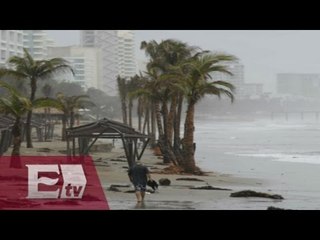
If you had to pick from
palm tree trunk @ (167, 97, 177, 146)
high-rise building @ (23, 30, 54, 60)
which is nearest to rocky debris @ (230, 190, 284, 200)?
palm tree trunk @ (167, 97, 177, 146)

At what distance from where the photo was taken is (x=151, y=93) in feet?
24.4

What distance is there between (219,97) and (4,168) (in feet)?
9.73

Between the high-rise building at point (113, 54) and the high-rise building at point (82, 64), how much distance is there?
9 cm

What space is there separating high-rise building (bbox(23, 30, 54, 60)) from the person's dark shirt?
1.85 meters

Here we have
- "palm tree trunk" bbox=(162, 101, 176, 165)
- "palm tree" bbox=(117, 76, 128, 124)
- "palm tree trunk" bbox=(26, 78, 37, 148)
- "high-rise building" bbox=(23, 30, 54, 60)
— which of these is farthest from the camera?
"palm tree trunk" bbox=(162, 101, 176, 165)

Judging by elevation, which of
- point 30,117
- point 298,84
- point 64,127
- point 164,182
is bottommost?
point 164,182

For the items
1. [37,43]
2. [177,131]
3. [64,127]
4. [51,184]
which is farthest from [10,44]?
[177,131]

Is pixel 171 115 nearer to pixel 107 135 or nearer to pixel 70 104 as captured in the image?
pixel 107 135

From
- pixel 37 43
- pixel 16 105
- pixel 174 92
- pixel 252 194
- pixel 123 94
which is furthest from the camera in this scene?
pixel 174 92

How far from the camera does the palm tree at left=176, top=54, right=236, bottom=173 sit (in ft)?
23.9

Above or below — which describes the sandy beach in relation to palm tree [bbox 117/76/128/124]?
below

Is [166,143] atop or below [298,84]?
below

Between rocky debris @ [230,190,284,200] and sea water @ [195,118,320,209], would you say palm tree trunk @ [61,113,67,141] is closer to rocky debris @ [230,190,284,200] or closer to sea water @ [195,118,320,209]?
sea water @ [195,118,320,209]

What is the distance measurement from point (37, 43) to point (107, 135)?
1.47m
